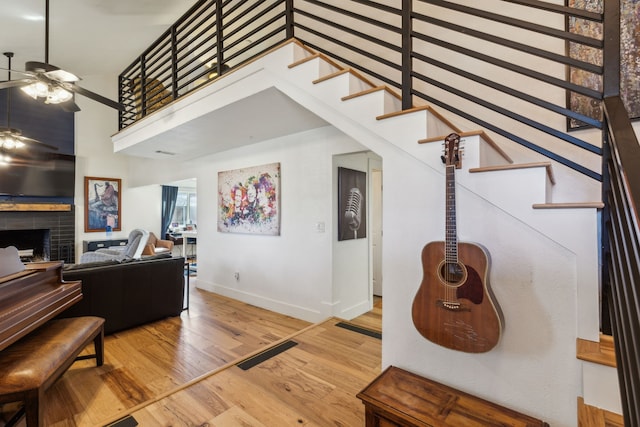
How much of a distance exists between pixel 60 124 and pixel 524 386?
324 inches

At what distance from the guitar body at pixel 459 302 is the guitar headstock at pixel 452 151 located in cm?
A: 42

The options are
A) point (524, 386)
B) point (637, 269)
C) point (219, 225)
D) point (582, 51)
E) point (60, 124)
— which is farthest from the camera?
point (60, 124)

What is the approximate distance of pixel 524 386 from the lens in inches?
54.1

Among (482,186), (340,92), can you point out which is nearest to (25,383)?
(340,92)

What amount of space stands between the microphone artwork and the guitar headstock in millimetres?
2010

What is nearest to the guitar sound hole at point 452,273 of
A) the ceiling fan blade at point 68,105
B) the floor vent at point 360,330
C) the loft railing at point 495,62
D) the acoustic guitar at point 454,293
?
the acoustic guitar at point 454,293

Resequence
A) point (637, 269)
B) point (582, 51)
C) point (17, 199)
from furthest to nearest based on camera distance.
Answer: point (17, 199) < point (582, 51) < point (637, 269)

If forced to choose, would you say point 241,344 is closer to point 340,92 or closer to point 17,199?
point 340,92

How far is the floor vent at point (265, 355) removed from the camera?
2342 mm

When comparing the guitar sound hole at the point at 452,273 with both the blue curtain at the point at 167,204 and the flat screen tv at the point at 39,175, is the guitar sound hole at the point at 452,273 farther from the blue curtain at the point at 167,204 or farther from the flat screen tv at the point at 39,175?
the blue curtain at the point at 167,204

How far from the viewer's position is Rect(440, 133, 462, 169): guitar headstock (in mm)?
1502

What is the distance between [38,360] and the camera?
5.46ft

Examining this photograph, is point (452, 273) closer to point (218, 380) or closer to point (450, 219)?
point (450, 219)

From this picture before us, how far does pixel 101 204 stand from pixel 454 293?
7616 mm
